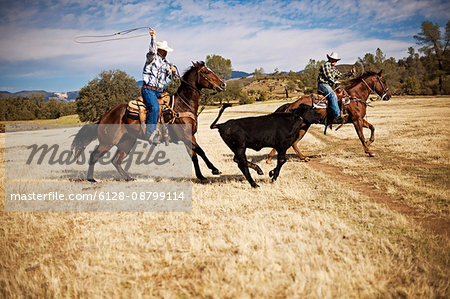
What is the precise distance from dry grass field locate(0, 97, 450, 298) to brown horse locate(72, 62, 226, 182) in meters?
1.75

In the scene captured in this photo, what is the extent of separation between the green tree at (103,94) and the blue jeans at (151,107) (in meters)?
39.8

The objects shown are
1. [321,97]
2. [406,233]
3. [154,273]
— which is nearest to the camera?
[154,273]

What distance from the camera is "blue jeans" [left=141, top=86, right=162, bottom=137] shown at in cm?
719

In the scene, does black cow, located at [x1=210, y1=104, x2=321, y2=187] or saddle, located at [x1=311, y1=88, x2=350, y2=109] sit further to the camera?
saddle, located at [x1=311, y1=88, x2=350, y2=109]

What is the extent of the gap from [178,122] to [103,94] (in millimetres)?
42789

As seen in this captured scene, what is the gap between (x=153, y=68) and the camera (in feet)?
23.4

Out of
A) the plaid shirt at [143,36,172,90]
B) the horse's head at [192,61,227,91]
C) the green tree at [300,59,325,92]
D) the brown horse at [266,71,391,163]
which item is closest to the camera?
the plaid shirt at [143,36,172,90]

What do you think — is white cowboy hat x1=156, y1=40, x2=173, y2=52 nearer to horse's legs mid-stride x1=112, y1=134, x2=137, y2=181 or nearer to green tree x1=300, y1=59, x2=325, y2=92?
horse's legs mid-stride x1=112, y1=134, x2=137, y2=181

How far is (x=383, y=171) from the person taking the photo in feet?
26.8

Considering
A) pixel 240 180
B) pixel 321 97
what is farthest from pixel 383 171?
pixel 240 180

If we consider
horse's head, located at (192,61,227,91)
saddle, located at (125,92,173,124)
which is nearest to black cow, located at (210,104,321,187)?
horse's head, located at (192,61,227,91)

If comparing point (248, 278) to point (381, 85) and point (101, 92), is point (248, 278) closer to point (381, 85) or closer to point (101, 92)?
point (381, 85)

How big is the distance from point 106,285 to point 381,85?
12.8 meters

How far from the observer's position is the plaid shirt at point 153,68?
704 centimetres
